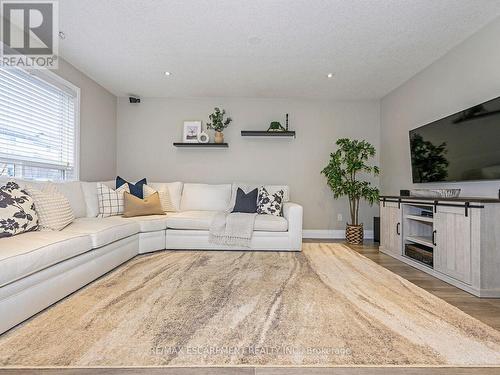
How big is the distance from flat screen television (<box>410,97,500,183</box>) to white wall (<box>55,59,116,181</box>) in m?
4.58

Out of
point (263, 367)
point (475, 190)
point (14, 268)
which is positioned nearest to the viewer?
point (263, 367)

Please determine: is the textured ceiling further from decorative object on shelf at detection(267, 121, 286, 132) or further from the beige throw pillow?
the beige throw pillow

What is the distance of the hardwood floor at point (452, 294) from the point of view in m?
1.89

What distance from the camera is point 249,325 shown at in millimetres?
1688

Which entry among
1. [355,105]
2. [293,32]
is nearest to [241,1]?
[293,32]

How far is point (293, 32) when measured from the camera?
2.85 m

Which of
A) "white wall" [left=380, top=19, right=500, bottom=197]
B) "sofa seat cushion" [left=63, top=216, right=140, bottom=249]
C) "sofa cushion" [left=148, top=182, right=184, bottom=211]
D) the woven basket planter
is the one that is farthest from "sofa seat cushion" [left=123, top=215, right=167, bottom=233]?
"white wall" [left=380, top=19, right=500, bottom=197]

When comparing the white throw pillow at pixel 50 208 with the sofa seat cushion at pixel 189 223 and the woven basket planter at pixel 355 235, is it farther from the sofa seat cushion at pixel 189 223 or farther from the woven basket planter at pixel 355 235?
the woven basket planter at pixel 355 235

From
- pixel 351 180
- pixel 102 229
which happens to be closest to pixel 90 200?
pixel 102 229

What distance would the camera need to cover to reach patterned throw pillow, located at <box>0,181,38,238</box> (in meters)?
2.06

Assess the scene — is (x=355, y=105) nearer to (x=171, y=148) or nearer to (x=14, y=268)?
(x=171, y=148)

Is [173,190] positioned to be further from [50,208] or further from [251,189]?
[50,208]

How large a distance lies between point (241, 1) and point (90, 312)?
268 centimetres

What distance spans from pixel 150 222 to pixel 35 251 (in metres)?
1.77
